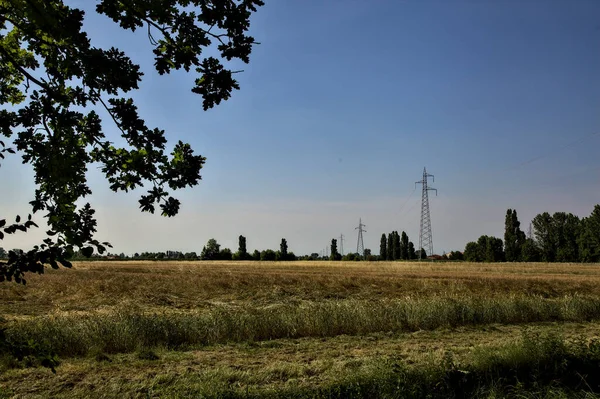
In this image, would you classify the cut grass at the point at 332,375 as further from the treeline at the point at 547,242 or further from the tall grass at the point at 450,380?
the treeline at the point at 547,242

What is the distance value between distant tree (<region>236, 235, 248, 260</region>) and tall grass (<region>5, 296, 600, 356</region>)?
103m

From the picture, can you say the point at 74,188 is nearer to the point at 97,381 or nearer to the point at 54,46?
the point at 54,46

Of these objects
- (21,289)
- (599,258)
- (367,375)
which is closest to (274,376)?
(367,375)

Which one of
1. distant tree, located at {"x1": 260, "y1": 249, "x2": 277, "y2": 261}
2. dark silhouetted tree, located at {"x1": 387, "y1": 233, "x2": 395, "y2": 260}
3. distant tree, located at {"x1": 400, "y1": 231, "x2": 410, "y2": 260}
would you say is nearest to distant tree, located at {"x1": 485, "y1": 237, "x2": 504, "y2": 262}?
distant tree, located at {"x1": 400, "y1": 231, "x2": 410, "y2": 260}

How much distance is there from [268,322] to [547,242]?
113606mm

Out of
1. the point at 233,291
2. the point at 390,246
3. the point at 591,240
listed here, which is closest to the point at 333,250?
the point at 390,246

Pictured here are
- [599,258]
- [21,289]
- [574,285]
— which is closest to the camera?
[21,289]

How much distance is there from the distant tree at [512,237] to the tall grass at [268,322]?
94.5 m

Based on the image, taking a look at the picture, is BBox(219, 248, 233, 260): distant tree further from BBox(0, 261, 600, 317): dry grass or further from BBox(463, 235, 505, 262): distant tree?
BBox(0, 261, 600, 317): dry grass

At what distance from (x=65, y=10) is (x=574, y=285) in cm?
3432

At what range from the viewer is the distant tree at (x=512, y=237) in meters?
106

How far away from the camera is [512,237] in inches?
4250

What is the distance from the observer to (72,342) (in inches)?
423

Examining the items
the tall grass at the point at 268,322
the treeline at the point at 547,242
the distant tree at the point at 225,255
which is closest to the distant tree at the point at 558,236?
the treeline at the point at 547,242
